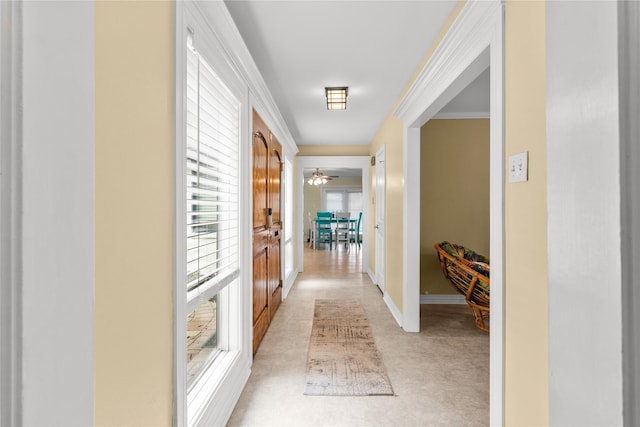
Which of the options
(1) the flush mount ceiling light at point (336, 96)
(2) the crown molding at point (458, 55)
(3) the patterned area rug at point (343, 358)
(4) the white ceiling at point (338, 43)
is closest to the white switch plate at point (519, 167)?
(2) the crown molding at point (458, 55)

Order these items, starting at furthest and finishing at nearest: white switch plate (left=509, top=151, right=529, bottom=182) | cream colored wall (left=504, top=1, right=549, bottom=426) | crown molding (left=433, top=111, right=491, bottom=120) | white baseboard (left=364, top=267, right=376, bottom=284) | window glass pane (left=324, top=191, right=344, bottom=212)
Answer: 1. window glass pane (left=324, top=191, right=344, bottom=212)
2. white baseboard (left=364, top=267, right=376, bottom=284)
3. crown molding (left=433, top=111, right=491, bottom=120)
4. white switch plate (left=509, top=151, right=529, bottom=182)
5. cream colored wall (left=504, top=1, right=549, bottom=426)

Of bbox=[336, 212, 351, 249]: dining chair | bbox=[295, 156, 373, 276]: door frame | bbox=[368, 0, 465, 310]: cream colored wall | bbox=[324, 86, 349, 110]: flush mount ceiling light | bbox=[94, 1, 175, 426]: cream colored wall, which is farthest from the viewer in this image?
bbox=[336, 212, 351, 249]: dining chair

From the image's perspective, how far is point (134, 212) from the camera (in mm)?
1063

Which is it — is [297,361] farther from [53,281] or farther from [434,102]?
[53,281]

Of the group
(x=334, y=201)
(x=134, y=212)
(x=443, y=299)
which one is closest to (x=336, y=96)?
(x=134, y=212)

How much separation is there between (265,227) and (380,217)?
2327 millimetres

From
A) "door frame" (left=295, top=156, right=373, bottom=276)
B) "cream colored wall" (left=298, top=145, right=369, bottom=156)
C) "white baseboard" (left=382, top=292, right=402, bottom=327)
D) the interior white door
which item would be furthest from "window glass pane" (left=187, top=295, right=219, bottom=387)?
"cream colored wall" (left=298, top=145, right=369, bottom=156)

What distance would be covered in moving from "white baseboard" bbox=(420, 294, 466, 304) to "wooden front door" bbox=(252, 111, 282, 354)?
1.94 meters

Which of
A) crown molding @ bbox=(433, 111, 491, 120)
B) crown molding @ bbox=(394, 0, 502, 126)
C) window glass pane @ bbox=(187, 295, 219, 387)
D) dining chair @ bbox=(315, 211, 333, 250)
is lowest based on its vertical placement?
window glass pane @ bbox=(187, 295, 219, 387)

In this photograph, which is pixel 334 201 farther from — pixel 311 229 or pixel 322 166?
pixel 322 166

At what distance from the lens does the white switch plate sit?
52.9 inches

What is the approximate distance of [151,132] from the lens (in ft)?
3.84

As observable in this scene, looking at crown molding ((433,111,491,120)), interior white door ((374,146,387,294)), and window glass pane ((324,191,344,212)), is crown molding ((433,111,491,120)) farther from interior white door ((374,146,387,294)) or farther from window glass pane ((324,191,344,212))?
window glass pane ((324,191,344,212))

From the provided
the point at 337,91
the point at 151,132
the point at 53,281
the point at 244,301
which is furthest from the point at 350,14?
the point at 53,281
